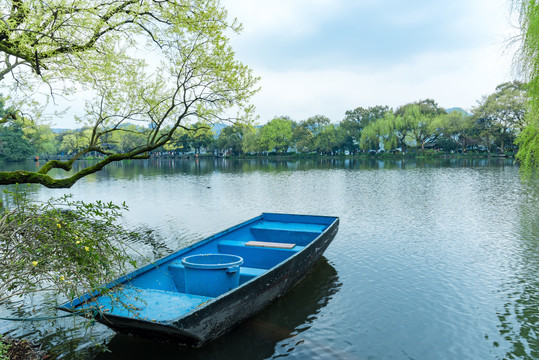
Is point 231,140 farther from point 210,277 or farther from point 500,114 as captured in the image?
point 210,277

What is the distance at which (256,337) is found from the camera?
27.2 feet

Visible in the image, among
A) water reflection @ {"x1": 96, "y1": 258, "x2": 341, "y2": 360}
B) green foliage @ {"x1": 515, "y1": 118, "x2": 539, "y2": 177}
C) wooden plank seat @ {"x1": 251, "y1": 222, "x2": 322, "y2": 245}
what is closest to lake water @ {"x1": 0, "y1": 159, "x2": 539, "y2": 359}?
water reflection @ {"x1": 96, "y1": 258, "x2": 341, "y2": 360}

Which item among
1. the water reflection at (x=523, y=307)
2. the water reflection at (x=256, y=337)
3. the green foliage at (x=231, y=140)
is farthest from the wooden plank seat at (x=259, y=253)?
the green foliage at (x=231, y=140)

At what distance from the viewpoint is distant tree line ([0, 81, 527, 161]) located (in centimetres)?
7569

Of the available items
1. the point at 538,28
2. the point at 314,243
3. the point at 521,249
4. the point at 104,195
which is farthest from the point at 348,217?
the point at 104,195

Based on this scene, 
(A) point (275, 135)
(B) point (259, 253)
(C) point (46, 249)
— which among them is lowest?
(B) point (259, 253)

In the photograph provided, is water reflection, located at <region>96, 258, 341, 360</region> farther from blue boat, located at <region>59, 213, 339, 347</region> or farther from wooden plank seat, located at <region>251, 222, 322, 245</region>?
wooden plank seat, located at <region>251, 222, 322, 245</region>

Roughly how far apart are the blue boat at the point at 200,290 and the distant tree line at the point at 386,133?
46807 mm

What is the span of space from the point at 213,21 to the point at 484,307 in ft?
39.8

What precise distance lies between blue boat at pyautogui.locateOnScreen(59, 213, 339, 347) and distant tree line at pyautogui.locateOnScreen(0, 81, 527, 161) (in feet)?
154

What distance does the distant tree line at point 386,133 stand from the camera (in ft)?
248

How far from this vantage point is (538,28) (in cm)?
995

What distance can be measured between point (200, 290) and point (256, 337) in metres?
1.70

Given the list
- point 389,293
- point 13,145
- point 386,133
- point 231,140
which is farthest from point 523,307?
point 231,140
